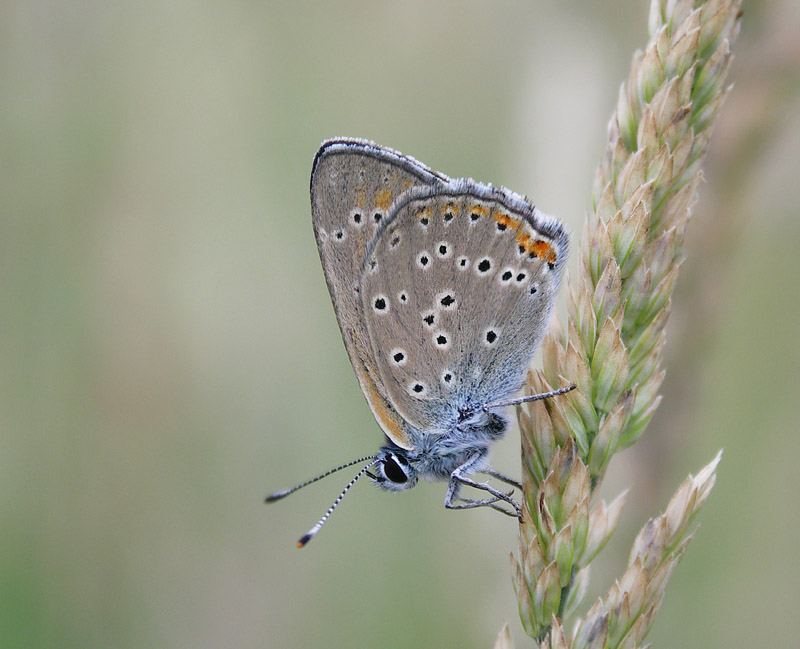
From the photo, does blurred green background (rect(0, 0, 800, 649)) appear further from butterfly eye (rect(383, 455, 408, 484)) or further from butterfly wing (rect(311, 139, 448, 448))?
butterfly wing (rect(311, 139, 448, 448))

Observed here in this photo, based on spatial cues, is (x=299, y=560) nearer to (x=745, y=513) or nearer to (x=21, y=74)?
(x=745, y=513)

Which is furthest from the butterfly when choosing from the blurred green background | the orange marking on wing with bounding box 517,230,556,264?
the blurred green background

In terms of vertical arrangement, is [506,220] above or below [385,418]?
above

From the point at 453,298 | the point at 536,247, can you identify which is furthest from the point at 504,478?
the point at 536,247

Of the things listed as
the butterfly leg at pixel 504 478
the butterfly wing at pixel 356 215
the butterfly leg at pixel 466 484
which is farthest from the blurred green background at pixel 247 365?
the butterfly wing at pixel 356 215

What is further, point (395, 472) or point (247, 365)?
point (247, 365)

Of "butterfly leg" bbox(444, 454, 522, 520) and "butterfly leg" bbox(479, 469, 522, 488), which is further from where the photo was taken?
"butterfly leg" bbox(444, 454, 522, 520)

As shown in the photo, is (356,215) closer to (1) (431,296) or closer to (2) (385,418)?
(1) (431,296)
